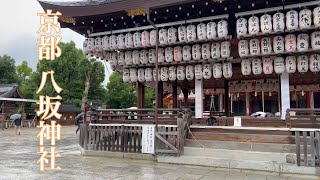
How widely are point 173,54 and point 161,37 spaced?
3.05ft

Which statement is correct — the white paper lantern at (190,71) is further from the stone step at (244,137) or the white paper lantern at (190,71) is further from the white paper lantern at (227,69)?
the stone step at (244,137)

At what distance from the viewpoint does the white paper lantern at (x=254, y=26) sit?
34.6 feet

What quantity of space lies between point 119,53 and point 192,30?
3939 mm

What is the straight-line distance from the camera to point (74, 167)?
927 centimetres

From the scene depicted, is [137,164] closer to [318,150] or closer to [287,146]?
[287,146]

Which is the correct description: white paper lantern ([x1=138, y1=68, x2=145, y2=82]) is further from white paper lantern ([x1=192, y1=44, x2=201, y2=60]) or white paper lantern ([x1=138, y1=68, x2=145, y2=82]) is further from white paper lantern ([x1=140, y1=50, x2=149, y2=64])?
white paper lantern ([x1=192, y1=44, x2=201, y2=60])

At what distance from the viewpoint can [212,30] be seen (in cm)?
1123

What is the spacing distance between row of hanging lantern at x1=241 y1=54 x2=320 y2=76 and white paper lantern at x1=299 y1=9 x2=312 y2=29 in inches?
50.7

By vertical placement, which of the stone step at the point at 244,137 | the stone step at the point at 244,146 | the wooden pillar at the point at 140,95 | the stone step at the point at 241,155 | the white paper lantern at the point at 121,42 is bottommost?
the stone step at the point at 241,155

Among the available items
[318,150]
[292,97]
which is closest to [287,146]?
[318,150]

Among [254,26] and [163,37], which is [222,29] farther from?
[163,37]

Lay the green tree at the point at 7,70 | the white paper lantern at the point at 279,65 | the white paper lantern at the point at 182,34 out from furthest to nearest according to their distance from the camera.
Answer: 1. the green tree at the point at 7,70
2. the white paper lantern at the point at 182,34
3. the white paper lantern at the point at 279,65

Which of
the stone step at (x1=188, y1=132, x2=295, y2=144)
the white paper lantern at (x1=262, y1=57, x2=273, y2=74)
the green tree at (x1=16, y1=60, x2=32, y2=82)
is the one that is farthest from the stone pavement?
the green tree at (x1=16, y1=60, x2=32, y2=82)

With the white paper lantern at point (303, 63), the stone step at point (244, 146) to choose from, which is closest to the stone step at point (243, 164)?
the stone step at point (244, 146)
